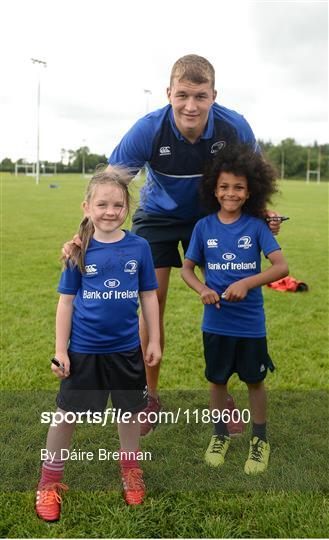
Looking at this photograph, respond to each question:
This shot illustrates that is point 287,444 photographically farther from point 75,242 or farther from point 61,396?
point 75,242

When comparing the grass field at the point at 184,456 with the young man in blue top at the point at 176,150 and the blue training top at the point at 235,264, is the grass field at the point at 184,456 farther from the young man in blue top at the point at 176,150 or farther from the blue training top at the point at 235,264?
the blue training top at the point at 235,264

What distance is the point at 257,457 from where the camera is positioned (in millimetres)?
3115

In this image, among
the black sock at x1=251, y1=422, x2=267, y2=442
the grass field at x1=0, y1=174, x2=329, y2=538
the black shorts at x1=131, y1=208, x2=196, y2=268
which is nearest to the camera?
the grass field at x1=0, y1=174, x2=329, y2=538

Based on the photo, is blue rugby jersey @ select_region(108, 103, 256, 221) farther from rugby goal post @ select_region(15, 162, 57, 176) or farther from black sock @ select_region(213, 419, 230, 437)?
rugby goal post @ select_region(15, 162, 57, 176)

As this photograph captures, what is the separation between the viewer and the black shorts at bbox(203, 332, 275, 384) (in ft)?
10.1

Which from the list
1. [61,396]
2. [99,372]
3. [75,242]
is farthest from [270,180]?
[61,396]

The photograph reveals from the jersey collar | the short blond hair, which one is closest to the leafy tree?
the jersey collar

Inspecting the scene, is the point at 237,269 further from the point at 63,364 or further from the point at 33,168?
the point at 33,168

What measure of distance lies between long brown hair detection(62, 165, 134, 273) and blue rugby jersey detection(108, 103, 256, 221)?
1.22 ft

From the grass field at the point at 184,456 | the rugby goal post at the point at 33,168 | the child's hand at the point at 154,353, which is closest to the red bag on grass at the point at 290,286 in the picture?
the grass field at the point at 184,456

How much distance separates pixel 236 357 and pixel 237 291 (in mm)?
432

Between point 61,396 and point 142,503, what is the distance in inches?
25.8

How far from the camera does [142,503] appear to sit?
272cm

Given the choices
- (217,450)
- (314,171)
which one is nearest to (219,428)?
(217,450)
